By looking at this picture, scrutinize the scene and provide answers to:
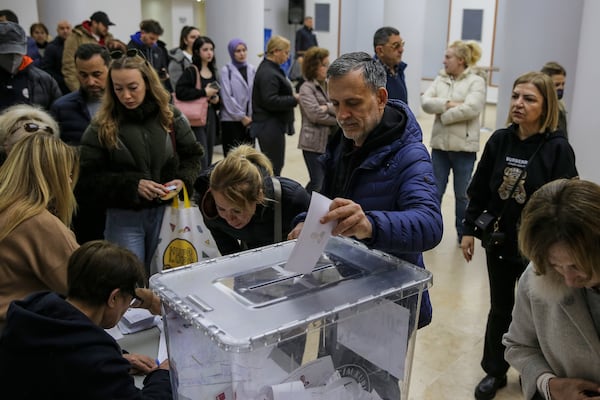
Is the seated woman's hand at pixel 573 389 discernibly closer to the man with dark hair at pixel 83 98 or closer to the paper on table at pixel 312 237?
the paper on table at pixel 312 237

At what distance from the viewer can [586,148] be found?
13.5 ft

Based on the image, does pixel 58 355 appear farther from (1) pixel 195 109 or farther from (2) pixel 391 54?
(1) pixel 195 109

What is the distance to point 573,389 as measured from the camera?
1603 millimetres

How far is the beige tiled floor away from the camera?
3273 millimetres

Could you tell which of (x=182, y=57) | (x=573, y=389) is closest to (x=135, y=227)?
(x=573, y=389)

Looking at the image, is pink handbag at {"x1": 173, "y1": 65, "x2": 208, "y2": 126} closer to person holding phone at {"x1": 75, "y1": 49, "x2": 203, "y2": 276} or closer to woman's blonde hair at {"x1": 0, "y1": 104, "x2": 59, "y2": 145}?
person holding phone at {"x1": 75, "y1": 49, "x2": 203, "y2": 276}

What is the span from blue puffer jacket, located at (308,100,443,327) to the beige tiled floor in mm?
1501

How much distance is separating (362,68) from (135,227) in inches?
75.0

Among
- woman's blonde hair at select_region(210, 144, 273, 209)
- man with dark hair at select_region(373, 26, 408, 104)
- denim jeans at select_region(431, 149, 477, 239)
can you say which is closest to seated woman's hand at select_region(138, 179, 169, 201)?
woman's blonde hair at select_region(210, 144, 273, 209)

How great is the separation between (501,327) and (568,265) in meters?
1.75

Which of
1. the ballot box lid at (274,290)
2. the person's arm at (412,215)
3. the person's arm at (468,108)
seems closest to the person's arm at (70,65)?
the person's arm at (468,108)

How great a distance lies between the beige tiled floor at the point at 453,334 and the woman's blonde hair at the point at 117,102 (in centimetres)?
Answer: 206

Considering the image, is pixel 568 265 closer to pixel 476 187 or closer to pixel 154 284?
pixel 154 284

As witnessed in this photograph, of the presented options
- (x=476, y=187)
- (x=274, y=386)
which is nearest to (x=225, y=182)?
(x=274, y=386)
